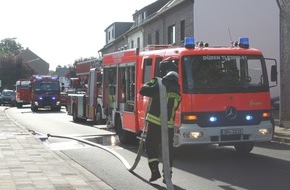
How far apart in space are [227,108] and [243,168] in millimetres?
1389

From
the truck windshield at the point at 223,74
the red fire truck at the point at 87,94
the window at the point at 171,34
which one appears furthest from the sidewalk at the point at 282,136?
the window at the point at 171,34

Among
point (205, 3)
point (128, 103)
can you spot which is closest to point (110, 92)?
point (128, 103)

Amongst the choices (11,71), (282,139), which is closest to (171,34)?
(282,139)

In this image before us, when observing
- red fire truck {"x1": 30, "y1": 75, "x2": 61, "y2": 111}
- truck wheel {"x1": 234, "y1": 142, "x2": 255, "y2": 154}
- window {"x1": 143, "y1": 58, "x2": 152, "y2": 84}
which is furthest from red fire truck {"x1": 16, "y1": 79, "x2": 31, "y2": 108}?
truck wheel {"x1": 234, "y1": 142, "x2": 255, "y2": 154}

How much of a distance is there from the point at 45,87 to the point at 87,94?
19.6 m

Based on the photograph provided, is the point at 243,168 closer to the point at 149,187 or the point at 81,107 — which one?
the point at 149,187

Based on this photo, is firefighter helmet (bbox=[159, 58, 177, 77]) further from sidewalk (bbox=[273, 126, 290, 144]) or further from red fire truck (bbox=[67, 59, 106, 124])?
red fire truck (bbox=[67, 59, 106, 124])

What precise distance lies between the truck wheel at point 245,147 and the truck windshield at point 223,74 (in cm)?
153

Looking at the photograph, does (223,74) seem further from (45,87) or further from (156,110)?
(45,87)

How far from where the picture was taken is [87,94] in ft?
69.7

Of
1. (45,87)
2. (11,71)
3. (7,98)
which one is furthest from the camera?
(11,71)

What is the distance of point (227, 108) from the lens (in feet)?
34.5

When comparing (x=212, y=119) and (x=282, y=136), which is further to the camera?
(x=282, y=136)

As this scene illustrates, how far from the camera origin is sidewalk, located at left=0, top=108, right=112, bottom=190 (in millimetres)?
7543
